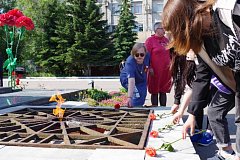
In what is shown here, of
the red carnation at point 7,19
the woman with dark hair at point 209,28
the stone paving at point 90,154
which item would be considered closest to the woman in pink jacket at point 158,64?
the stone paving at point 90,154

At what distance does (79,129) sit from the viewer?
3.25m

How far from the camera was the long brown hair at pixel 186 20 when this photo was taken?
1540mm

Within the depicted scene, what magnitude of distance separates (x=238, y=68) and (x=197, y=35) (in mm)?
233

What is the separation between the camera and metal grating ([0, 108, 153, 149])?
2.75m

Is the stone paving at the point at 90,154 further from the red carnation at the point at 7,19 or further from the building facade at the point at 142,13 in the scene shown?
the building facade at the point at 142,13

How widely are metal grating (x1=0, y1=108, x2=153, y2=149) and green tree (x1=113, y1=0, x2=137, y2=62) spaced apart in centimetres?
2327

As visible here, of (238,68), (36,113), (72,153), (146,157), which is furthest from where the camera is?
(36,113)

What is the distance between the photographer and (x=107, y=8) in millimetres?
37281

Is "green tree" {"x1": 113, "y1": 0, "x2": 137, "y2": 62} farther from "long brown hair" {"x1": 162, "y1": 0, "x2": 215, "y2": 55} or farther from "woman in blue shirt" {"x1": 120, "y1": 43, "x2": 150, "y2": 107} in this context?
"long brown hair" {"x1": 162, "y1": 0, "x2": 215, "y2": 55}

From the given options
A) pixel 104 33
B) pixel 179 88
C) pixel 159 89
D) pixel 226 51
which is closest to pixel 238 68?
pixel 226 51

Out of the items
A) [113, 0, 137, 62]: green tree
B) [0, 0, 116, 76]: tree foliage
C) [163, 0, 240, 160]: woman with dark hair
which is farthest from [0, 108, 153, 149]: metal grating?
[113, 0, 137, 62]: green tree

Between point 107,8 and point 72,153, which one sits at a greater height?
point 107,8

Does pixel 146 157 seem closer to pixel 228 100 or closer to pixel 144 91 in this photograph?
pixel 228 100

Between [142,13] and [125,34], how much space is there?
912 centimetres
